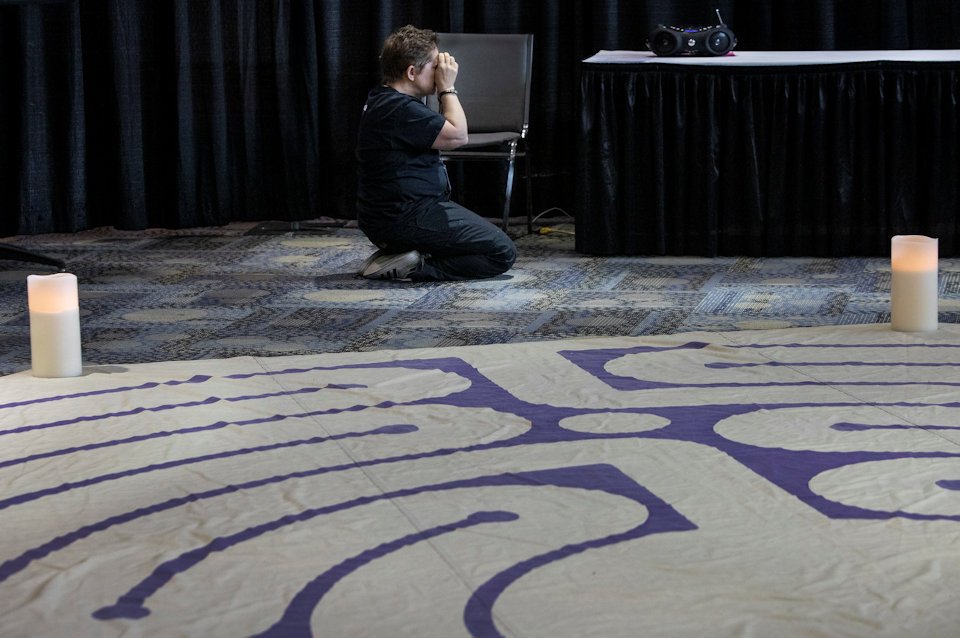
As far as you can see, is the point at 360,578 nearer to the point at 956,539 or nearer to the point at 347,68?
the point at 956,539

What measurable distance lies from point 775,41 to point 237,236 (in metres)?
2.21

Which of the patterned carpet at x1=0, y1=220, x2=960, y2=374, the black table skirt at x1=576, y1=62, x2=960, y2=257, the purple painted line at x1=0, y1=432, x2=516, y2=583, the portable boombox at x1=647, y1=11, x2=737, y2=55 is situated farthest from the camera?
the portable boombox at x1=647, y1=11, x2=737, y2=55

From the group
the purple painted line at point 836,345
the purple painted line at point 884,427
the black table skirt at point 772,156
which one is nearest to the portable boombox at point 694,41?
the black table skirt at point 772,156

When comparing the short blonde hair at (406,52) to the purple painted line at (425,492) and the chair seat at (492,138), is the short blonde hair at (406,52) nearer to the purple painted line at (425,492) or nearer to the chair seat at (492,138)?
the chair seat at (492,138)

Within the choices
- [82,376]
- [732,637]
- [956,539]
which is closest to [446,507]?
[732,637]

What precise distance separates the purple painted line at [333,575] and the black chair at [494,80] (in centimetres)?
315

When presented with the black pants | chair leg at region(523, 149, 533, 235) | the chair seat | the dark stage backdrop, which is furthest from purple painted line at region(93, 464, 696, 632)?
the dark stage backdrop

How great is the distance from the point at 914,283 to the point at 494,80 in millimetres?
2321

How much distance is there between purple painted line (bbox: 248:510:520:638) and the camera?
4.83 feet

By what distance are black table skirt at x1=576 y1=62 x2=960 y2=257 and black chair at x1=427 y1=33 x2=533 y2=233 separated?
2.40 ft

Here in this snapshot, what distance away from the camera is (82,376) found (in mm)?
2707

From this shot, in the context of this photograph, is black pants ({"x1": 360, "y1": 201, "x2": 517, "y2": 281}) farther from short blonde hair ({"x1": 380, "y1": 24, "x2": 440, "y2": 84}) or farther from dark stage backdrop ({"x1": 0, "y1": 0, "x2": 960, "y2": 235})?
dark stage backdrop ({"x1": 0, "y1": 0, "x2": 960, "y2": 235})

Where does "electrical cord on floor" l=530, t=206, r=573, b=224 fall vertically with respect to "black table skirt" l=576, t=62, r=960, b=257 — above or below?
below

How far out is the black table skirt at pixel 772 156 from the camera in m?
4.10
